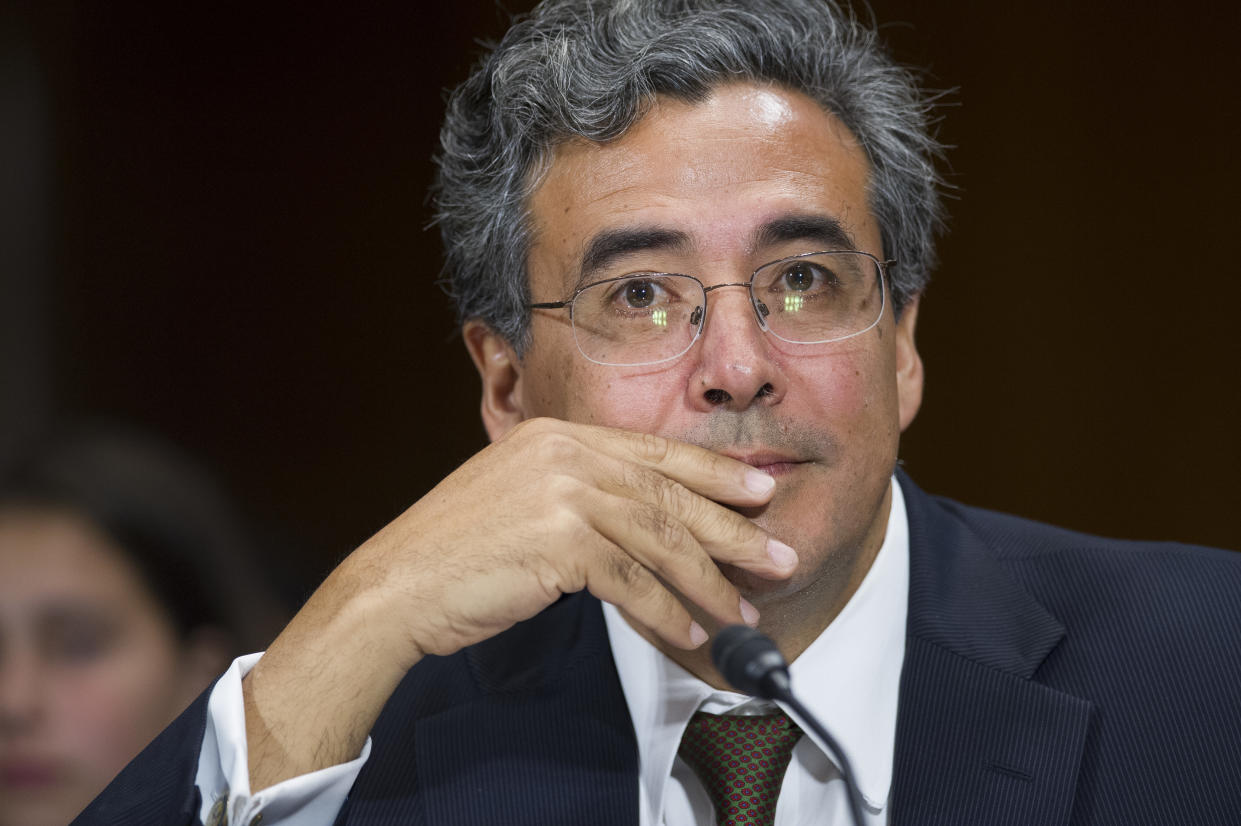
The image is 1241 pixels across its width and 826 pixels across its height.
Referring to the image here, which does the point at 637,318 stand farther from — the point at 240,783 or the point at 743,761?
the point at 240,783

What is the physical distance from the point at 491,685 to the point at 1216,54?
2.34 m

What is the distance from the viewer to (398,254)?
9.27 feet

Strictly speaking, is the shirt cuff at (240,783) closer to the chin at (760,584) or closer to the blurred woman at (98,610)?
the chin at (760,584)

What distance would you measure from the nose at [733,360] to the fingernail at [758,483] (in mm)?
106

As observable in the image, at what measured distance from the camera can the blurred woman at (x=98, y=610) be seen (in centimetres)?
238

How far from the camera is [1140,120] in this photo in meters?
2.96

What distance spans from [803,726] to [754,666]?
23.0 inches

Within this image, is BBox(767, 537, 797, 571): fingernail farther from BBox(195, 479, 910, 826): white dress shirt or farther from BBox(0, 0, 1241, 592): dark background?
BBox(0, 0, 1241, 592): dark background

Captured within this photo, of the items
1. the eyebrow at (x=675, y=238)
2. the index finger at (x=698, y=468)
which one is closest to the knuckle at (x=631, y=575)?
the index finger at (x=698, y=468)

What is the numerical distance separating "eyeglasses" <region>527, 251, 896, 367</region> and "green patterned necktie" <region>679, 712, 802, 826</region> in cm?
57

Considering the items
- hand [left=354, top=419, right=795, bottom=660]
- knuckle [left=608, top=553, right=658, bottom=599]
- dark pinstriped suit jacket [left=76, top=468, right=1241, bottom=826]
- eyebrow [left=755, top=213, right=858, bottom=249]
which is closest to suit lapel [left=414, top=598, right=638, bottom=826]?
dark pinstriped suit jacket [left=76, top=468, right=1241, bottom=826]

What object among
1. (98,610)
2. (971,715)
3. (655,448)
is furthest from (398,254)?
(971,715)

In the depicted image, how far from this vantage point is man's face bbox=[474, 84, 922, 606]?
1717mm

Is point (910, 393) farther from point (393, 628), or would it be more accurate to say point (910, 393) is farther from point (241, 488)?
point (241, 488)
